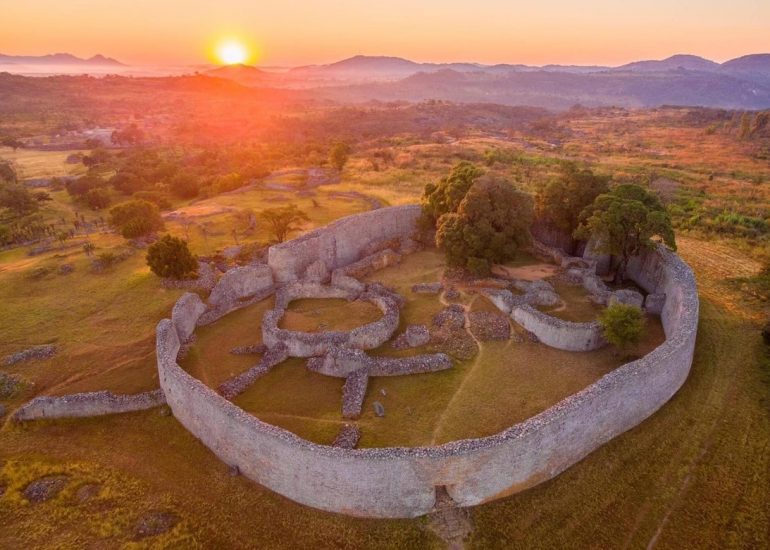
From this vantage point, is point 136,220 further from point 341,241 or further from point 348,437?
point 348,437

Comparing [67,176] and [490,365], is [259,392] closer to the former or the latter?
[490,365]

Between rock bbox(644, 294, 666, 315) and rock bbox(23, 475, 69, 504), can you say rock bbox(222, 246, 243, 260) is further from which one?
rock bbox(644, 294, 666, 315)

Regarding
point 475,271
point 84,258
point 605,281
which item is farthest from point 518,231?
point 84,258

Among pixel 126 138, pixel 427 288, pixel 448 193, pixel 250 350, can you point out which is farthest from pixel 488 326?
pixel 126 138

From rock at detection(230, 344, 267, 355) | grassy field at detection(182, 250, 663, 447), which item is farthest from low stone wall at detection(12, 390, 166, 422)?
rock at detection(230, 344, 267, 355)

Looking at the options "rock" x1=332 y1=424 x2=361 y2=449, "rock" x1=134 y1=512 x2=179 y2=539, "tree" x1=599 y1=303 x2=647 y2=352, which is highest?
"tree" x1=599 y1=303 x2=647 y2=352

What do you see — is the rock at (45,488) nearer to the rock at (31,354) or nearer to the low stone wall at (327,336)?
the rock at (31,354)
